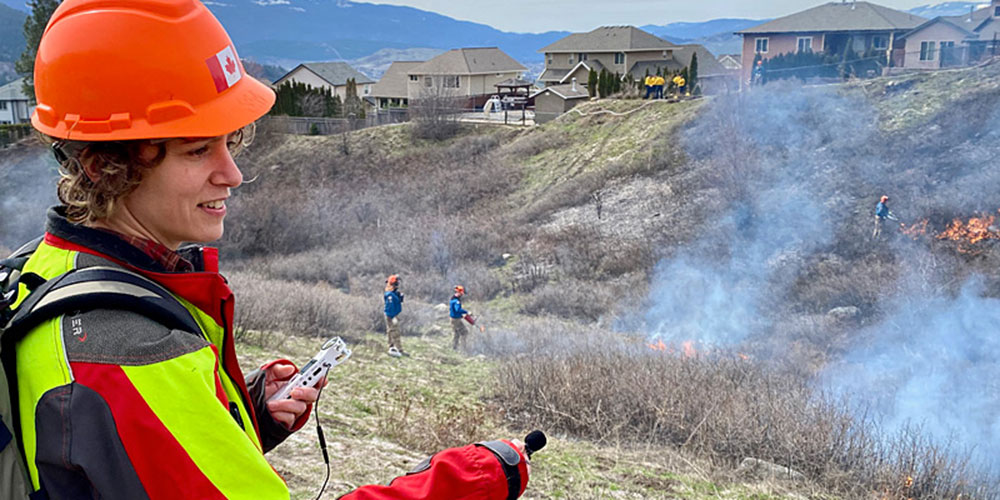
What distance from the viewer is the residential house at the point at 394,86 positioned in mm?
56312

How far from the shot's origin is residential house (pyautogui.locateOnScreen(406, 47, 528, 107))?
5228 cm

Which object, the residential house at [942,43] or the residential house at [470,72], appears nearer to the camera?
the residential house at [942,43]

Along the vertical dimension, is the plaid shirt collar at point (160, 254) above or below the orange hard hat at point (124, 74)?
below

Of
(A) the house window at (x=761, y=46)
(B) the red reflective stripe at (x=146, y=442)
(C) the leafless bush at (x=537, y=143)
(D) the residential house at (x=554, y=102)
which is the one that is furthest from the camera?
(A) the house window at (x=761, y=46)

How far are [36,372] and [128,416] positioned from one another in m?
0.19

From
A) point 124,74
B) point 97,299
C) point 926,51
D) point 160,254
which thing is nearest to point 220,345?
point 160,254

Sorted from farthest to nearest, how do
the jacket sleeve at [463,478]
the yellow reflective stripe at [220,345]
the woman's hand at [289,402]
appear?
the woman's hand at [289,402], the jacket sleeve at [463,478], the yellow reflective stripe at [220,345]

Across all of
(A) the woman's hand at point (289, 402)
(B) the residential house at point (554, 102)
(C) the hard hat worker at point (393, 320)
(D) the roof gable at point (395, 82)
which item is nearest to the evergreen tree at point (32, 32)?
(B) the residential house at point (554, 102)

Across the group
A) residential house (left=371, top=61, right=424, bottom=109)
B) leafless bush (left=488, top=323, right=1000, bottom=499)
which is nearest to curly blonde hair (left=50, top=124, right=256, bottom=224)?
leafless bush (left=488, top=323, right=1000, bottom=499)

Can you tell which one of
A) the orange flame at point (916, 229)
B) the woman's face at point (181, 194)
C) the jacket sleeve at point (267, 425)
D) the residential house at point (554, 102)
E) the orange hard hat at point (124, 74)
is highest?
the residential house at point (554, 102)

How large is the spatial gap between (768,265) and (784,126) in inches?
335

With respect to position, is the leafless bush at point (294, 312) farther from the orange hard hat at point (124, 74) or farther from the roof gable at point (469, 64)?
the roof gable at point (469, 64)

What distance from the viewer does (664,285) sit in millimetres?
15586

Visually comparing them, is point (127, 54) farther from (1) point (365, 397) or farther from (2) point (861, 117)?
(2) point (861, 117)
